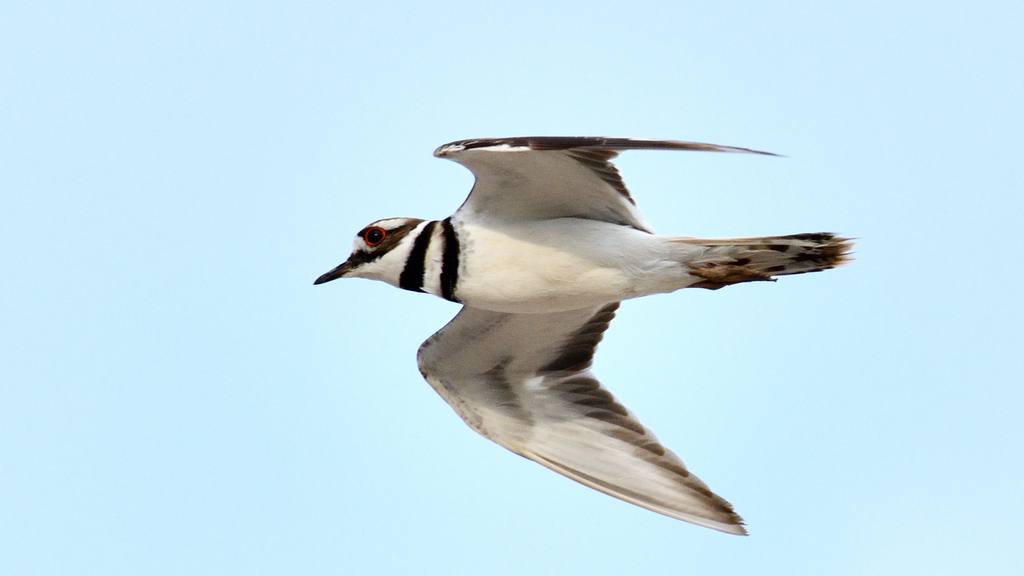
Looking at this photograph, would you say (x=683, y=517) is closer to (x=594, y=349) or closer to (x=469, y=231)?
(x=594, y=349)

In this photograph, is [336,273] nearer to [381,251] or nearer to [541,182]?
[381,251]

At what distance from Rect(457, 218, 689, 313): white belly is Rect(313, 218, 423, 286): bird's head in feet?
2.16

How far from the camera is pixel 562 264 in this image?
8523 mm

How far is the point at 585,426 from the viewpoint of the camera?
32.1 ft

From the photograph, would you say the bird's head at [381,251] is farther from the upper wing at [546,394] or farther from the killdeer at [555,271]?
the upper wing at [546,394]

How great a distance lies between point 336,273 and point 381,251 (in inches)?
20.4

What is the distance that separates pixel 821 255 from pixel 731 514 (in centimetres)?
209

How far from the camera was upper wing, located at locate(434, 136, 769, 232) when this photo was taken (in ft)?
25.9

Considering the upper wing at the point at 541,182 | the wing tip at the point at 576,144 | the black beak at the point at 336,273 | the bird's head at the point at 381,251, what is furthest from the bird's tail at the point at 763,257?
the black beak at the point at 336,273

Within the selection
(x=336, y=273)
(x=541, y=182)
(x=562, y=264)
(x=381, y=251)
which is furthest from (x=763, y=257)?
(x=336, y=273)

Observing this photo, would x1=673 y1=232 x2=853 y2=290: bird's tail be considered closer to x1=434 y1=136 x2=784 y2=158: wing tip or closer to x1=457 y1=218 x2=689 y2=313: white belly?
x1=457 y1=218 x2=689 y2=313: white belly

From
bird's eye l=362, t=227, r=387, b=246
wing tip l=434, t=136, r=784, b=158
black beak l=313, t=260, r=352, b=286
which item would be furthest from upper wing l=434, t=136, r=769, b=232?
black beak l=313, t=260, r=352, b=286

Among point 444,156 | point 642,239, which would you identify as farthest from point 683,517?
point 444,156

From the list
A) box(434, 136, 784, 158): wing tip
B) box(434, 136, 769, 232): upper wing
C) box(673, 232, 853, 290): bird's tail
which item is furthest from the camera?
box(673, 232, 853, 290): bird's tail
